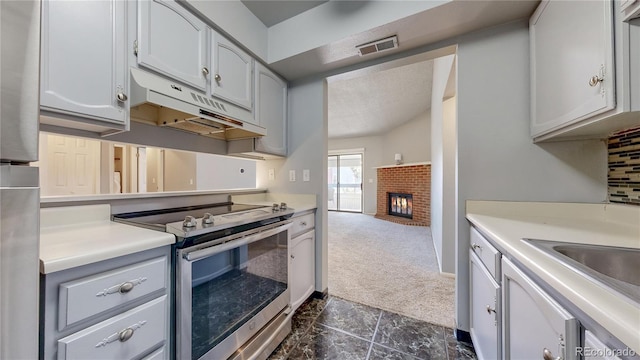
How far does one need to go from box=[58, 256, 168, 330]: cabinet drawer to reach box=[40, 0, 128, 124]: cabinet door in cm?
73

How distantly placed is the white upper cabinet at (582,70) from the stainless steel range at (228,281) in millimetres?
1608

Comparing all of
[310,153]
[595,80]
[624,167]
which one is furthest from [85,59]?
[624,167]

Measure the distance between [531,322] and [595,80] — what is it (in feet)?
3.14

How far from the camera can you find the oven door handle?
0.95 m

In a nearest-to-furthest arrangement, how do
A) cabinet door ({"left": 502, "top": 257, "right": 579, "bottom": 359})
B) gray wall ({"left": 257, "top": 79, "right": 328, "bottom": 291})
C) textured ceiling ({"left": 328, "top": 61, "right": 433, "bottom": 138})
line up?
cabinet door ({"left": 502, "top": 257, "right": 579, "bottom": 359})
gray wall ({"left": 257, "top": 79, "right": 328, "bottom": 291})
textured ceiling ({"left": 328, "top": 61, "right": 433, "bottom": 138})

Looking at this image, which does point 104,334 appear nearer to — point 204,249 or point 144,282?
point 144,282

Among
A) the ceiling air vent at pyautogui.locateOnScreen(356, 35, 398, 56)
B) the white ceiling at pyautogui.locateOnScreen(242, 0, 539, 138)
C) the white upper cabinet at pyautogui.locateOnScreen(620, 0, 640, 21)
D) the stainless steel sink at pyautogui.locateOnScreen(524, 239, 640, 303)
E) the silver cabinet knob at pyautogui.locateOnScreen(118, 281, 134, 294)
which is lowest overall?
the silver cabinet knob at pyautogui.locateOnScreen(118, 281, 134, 294)

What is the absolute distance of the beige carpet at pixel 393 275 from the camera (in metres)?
1.90

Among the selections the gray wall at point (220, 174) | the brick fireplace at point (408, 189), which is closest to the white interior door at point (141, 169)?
the gray wall at point (220, 174)

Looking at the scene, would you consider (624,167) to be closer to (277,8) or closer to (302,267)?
(302,267)

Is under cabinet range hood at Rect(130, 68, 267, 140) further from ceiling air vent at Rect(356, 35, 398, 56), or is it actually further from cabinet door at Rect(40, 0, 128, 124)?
ceiling air vent at Rect(356, 35, 398, 56)

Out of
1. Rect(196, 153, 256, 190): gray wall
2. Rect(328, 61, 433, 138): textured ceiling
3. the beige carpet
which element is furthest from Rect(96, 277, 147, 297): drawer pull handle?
Rect(328, 61, 433, 138): textured ceiling

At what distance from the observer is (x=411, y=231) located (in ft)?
15.1

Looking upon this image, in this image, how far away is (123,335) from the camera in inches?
30.5
